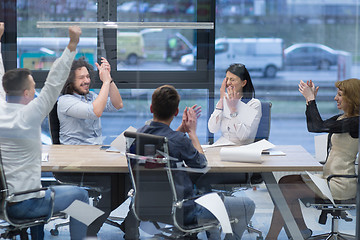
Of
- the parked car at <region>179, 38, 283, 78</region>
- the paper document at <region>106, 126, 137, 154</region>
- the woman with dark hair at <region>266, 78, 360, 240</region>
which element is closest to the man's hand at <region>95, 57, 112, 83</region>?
the paper document at <region>106, 126, 137, 154</region>

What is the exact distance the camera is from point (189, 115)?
3.81 meters

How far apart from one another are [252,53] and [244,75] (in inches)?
6.0

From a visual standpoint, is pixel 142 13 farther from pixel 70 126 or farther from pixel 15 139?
pixel 15 139

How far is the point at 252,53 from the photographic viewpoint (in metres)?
3.89

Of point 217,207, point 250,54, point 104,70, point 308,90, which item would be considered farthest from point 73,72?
point 308,90

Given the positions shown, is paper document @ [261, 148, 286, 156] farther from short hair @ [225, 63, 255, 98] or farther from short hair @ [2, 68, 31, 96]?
short hair @ [2, 68, 31, 96]

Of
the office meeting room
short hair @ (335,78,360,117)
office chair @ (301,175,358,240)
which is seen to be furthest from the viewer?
office chair @ (301,175,358,240)

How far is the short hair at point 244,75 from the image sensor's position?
3865mm

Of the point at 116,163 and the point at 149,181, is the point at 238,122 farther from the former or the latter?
the point at 116,163

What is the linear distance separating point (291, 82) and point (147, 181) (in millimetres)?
1145

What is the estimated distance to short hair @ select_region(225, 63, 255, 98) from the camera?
387 cm

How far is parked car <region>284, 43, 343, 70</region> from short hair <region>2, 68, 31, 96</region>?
5.51 feet

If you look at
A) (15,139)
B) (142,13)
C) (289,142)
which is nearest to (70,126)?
(15,139)

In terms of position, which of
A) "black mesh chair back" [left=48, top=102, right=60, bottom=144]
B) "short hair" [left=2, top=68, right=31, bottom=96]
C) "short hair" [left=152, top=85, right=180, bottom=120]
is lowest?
"black mesh chair back" [left=48, top=102, right=60, bottom=144]
